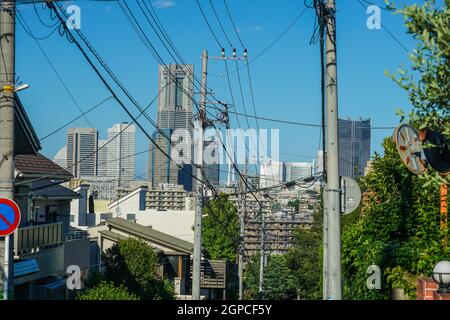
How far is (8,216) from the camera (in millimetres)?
11047

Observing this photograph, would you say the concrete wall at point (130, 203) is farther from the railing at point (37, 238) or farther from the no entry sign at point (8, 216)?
the no entry sign at point (8, 216)

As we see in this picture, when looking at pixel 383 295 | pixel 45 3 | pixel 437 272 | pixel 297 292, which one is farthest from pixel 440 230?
pixel 297 292

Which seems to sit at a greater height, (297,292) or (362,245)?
(362,245)

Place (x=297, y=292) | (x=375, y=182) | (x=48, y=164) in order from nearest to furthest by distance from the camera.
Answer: (x=375, y=182), (x=48, y=164), (x=297, y=292)

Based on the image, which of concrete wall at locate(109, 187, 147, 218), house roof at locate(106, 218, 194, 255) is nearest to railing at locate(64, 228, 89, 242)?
house roof at locate(106, 218, 194, 255)

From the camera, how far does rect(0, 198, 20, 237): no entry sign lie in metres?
11.0

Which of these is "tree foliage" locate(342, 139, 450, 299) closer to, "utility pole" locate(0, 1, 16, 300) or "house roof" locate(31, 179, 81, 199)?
"utility pole" locate(0, 1, 16, 300)

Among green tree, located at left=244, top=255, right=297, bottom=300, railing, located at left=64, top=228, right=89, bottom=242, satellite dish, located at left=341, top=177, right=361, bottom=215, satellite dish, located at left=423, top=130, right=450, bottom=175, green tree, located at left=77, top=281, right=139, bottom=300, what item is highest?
satellite dish, located at left=423, top=130, right=450, bottom=175

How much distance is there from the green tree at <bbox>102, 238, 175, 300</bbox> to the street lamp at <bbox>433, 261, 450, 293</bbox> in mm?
20422

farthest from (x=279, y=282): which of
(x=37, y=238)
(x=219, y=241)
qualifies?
(x=37, y=238)

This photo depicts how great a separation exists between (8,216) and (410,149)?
657 cm
